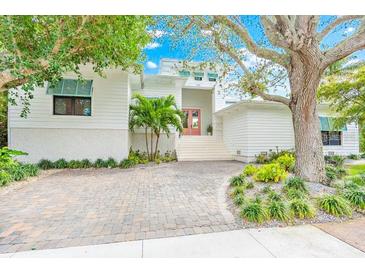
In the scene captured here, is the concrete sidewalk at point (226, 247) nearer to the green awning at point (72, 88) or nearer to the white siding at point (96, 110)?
the white siding at point (96, 110)

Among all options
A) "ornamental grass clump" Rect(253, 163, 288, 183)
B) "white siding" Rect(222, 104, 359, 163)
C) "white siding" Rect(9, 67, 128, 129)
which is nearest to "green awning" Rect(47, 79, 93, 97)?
"white siding" Rect(9, 67, 128, 129)

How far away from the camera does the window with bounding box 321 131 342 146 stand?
13750 mm

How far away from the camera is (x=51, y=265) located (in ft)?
8.00

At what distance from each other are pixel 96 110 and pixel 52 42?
551 cm

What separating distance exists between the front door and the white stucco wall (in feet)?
25.2

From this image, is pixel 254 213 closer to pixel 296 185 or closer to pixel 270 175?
pixel 296 185

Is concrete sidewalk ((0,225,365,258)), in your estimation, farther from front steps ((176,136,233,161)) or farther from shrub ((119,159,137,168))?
front steps ((176,136,233,161))

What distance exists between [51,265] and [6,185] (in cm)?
578

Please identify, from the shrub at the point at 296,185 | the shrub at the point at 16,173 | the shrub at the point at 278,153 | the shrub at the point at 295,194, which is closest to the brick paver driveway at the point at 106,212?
the shrub at the point at 16,173

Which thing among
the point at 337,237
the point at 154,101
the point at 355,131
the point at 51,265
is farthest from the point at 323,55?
the point at 355,131

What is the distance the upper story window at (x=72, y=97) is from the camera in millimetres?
10094

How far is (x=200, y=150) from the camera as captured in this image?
45.4 ft

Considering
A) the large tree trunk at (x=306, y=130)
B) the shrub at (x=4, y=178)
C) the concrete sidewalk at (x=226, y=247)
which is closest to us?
the concrete sidewalk at (x=226, y=247)
